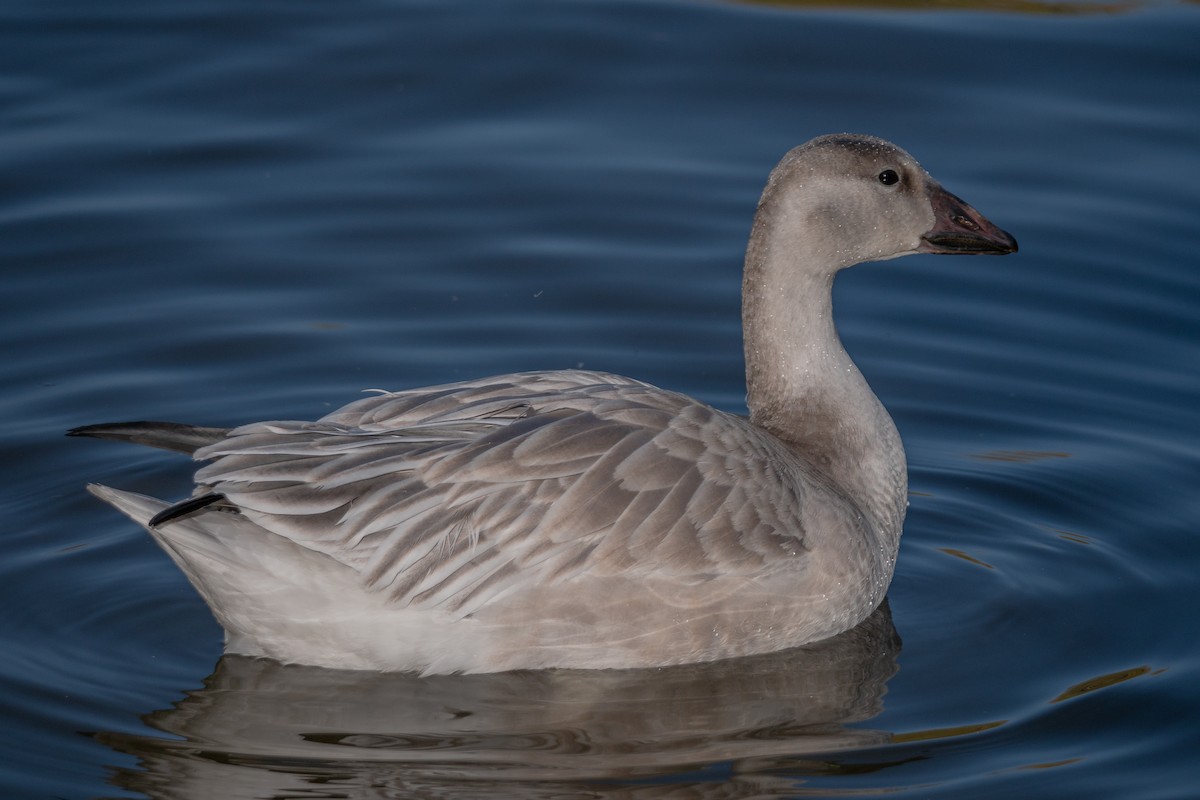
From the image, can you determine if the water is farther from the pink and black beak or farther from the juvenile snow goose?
the pink and black beak

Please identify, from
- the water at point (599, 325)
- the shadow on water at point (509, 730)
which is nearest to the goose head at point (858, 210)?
the water at point (599, 325)

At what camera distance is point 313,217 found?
33.0ft

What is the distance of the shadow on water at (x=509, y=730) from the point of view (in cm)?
562

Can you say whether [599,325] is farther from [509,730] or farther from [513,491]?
[509,730]

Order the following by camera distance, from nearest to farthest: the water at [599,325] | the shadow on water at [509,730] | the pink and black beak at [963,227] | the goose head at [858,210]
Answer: the shadow on water at [509,730] → the water at [599,325] → the goose head at [858,210] → the pink and black beak at [963,227]

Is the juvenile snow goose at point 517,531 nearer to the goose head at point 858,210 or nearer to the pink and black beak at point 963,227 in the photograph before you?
the goose head at point 858,210

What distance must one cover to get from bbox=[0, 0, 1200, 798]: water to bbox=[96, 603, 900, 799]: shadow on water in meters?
0.02

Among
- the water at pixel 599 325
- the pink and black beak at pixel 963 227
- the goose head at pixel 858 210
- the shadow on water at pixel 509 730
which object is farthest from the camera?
the pink and black beak at pixel 963 227

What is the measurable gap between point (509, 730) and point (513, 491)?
789mm

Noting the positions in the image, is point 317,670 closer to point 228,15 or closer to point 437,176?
point 437,176

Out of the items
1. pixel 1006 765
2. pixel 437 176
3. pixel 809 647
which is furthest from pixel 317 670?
pixel 437 176

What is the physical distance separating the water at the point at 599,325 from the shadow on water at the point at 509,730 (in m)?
0.02

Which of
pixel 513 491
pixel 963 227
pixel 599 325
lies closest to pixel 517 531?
pixel 513 491

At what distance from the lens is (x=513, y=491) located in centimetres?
620
